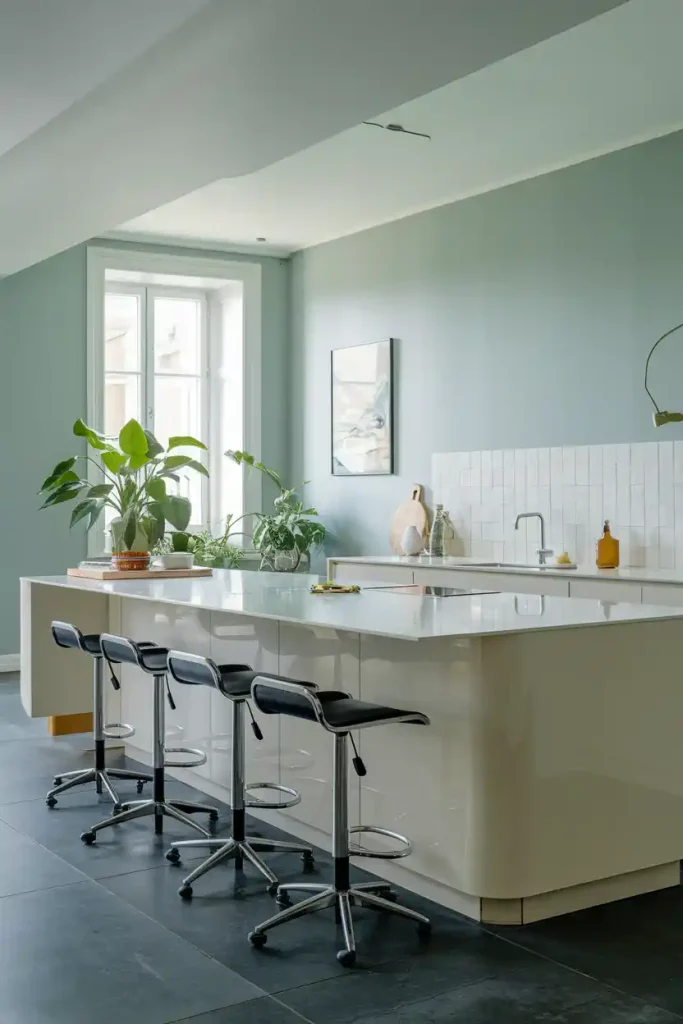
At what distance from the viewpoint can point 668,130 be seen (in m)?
6.04

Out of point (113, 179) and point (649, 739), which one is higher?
point (113, 179)

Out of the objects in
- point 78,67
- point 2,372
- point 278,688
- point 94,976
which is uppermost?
point 78,67

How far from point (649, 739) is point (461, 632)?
0.84 m

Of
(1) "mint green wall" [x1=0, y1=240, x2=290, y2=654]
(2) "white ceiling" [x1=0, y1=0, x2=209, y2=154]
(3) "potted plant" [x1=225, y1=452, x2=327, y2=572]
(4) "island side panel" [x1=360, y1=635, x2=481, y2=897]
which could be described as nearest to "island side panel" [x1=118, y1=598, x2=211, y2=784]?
(4) "island side panel" [x1=360, y1=635, x2=481, y2=897]

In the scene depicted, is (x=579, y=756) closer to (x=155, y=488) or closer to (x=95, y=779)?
(x=95, y=779)

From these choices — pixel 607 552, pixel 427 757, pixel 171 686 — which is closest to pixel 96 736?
pixel 171 686

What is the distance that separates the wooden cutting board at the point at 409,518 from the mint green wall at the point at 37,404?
91.7 inches

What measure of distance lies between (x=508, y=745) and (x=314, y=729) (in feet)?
3.26

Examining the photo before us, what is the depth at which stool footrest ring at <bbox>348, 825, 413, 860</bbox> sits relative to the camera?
3.37 meters

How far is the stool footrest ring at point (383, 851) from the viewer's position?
11.0 feet

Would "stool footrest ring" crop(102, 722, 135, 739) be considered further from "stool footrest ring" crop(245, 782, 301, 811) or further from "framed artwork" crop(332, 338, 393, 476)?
"framed artwork" crop(332, 338, 393, 476)

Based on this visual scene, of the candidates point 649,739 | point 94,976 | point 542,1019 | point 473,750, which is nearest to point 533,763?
point 473,750

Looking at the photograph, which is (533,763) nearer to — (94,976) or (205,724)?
(94,976)

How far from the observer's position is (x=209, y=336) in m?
9.41
